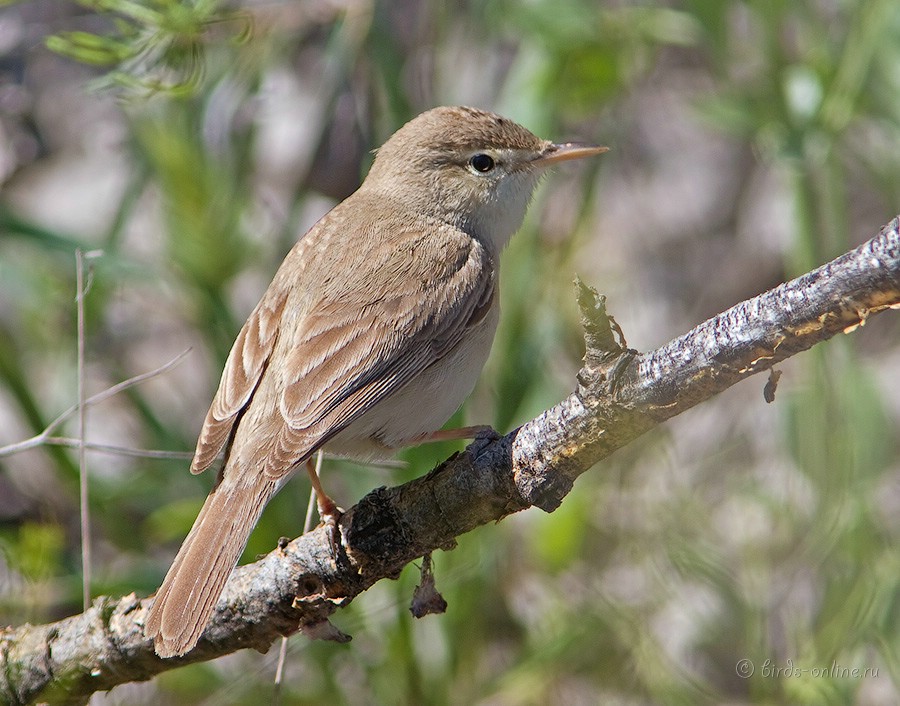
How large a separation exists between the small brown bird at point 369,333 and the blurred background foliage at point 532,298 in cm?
63

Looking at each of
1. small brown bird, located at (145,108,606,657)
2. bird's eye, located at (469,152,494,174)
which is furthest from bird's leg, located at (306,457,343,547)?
bird's eye, located at (469,152,494,174)

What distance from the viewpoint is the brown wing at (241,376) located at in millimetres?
3176

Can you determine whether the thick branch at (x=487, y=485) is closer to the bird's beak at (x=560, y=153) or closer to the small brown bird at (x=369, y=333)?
the small brown bird at (x=369, y=333)

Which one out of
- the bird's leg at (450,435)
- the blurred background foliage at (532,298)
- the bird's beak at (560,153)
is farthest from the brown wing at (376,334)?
the blurred background foliage at (532,298)

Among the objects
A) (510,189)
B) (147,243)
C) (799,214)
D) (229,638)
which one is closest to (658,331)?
(799,214)

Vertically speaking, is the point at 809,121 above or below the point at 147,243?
below

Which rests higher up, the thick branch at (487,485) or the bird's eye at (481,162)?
the bird's eye at (481,162)

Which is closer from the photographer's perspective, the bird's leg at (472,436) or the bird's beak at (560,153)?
the bird's leg at (472,436)

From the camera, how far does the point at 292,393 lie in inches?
121

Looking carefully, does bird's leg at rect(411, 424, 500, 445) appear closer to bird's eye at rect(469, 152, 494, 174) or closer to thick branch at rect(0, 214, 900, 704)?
thick branch at rect(0, 214, 900, 704)

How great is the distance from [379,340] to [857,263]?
151 centimetres

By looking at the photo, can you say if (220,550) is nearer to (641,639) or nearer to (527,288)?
(641,639)

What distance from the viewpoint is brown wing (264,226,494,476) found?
300 centimetres

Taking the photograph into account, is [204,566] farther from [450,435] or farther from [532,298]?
[532,298]
